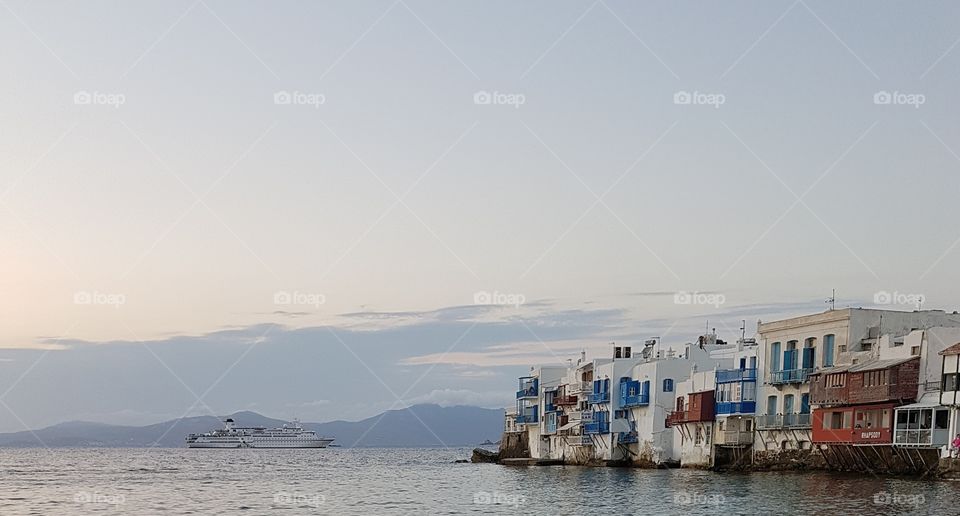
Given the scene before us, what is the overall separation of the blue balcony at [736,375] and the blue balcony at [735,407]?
142 cm

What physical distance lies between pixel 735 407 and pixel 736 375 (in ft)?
7.10

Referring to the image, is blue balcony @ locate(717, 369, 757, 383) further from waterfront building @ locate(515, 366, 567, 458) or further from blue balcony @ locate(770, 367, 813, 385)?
waterfront building @ locate(515, 366, 567, 458)

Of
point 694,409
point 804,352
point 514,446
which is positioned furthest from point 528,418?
point 804,352

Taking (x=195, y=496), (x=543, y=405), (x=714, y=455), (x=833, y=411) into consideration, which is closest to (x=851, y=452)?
(x=833, y=411)

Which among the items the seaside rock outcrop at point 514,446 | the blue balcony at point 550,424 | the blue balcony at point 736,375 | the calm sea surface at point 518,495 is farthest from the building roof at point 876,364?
the seaside rock outcrop at point 514,446

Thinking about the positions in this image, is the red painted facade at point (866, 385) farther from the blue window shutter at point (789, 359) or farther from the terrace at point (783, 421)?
the blue window shutter at point (789, 359)

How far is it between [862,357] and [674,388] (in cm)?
2085

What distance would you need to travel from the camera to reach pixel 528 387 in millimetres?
111375

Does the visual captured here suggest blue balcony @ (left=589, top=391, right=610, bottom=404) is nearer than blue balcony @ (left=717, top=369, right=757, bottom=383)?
No

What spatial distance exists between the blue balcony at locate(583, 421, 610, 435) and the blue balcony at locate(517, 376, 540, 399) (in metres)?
15.1

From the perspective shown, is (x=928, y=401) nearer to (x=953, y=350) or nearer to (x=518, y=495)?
(x=953, y=350)

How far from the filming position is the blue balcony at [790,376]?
71.3m

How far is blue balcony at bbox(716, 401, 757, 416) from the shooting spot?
248ft

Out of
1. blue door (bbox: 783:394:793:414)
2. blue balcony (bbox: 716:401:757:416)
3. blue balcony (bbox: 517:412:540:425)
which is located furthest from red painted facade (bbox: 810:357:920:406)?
blue balcony (bbox: 517:412:540:425)
